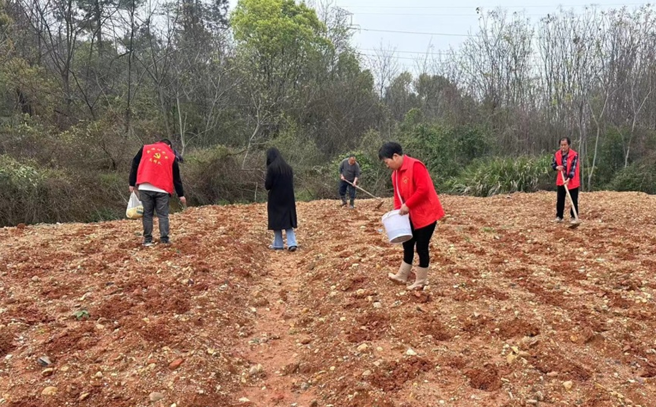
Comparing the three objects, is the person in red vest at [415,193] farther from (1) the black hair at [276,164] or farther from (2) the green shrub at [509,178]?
(2) the green shrub at [509,178]

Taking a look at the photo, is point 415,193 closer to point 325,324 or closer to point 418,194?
point 418,194

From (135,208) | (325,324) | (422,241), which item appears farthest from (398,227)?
(135,208)

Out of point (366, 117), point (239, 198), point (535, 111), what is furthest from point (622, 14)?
point (239, 198)

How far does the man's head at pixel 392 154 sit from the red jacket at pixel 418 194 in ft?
0.23

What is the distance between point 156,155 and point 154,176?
31 cm

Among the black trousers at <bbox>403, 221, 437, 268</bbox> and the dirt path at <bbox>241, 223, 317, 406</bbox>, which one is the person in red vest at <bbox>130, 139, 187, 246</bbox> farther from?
the black trousers at <bbox>403, 221, 437, 268</bbox>

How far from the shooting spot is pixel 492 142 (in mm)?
18656

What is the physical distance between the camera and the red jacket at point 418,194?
15.7 ft

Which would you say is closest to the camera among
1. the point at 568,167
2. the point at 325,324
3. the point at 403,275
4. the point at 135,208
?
the point at 325,324

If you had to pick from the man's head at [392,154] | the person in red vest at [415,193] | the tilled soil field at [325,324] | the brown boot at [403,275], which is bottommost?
the tilled soil field at [325,324]

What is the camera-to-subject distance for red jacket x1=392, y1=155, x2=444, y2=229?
478cm

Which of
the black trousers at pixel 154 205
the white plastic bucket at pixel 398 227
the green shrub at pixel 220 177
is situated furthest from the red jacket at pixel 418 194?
the green shrub at pixel 220 177

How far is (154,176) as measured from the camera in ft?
22.4

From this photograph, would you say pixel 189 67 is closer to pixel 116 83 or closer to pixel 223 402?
pixel 116 83
